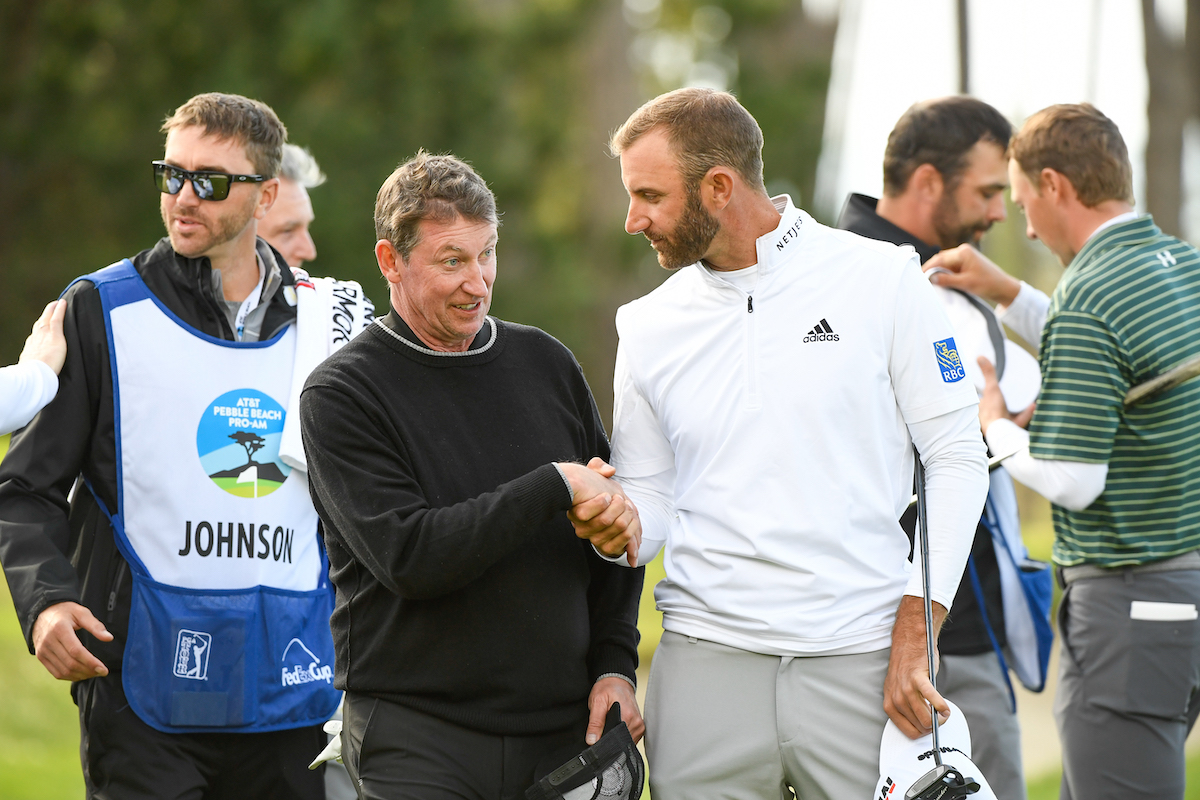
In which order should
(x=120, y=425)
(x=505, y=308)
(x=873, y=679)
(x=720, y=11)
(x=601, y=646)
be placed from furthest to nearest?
(x=720, y=11)
(x=505, y=308)
(x=120, y=425)
(x=601, y=646)
(x=873, y=679)

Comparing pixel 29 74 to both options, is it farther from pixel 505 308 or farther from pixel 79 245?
pixel 505 308

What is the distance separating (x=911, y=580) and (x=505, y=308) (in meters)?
12.3

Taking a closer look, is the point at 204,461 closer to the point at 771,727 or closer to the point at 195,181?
the point at 195,181

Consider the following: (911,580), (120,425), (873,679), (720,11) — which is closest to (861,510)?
(911,580)

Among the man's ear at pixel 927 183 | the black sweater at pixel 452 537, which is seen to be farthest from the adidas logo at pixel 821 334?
the man's ear at pixel 927 183

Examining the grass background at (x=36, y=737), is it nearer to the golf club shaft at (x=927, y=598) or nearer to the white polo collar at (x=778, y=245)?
the golf club shaft at (x=927, y=598)

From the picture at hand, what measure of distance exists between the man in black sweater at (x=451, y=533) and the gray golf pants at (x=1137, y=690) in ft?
5.15

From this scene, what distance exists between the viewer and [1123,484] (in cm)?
379

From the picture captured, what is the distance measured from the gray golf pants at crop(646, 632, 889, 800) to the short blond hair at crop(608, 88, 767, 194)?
1.19m

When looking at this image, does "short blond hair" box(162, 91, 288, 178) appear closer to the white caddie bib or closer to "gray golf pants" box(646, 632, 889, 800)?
the white caddie bib

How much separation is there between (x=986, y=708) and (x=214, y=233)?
2.79 meters

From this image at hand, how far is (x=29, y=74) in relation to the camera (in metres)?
12.3

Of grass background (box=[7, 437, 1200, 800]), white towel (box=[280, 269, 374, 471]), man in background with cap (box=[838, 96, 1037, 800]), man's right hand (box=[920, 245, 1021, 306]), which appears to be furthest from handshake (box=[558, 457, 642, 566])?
grass background (box=[7, 437, 1200, 800])

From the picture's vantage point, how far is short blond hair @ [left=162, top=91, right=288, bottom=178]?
3768mm
